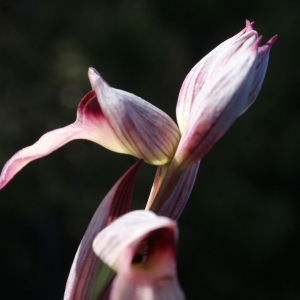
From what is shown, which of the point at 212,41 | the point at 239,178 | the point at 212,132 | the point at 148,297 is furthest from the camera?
the point at 212,41

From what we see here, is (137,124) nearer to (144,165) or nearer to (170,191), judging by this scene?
(170,191)

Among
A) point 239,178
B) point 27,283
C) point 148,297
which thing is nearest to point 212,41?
point 239,178

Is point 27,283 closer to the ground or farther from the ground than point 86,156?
closer to the ground

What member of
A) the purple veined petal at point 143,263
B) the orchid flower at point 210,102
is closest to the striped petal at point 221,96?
the orchid flower at point 210,102

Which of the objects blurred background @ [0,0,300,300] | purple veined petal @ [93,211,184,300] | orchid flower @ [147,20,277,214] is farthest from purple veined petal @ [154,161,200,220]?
blurred background @ [0,0,300,300]

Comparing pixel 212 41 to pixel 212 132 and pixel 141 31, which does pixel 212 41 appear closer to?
pixel 141 31

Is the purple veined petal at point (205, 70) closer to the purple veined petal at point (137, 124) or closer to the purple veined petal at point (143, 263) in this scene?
the purple veined petal at point (137, 124)

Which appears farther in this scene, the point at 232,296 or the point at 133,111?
the point at 232,296
